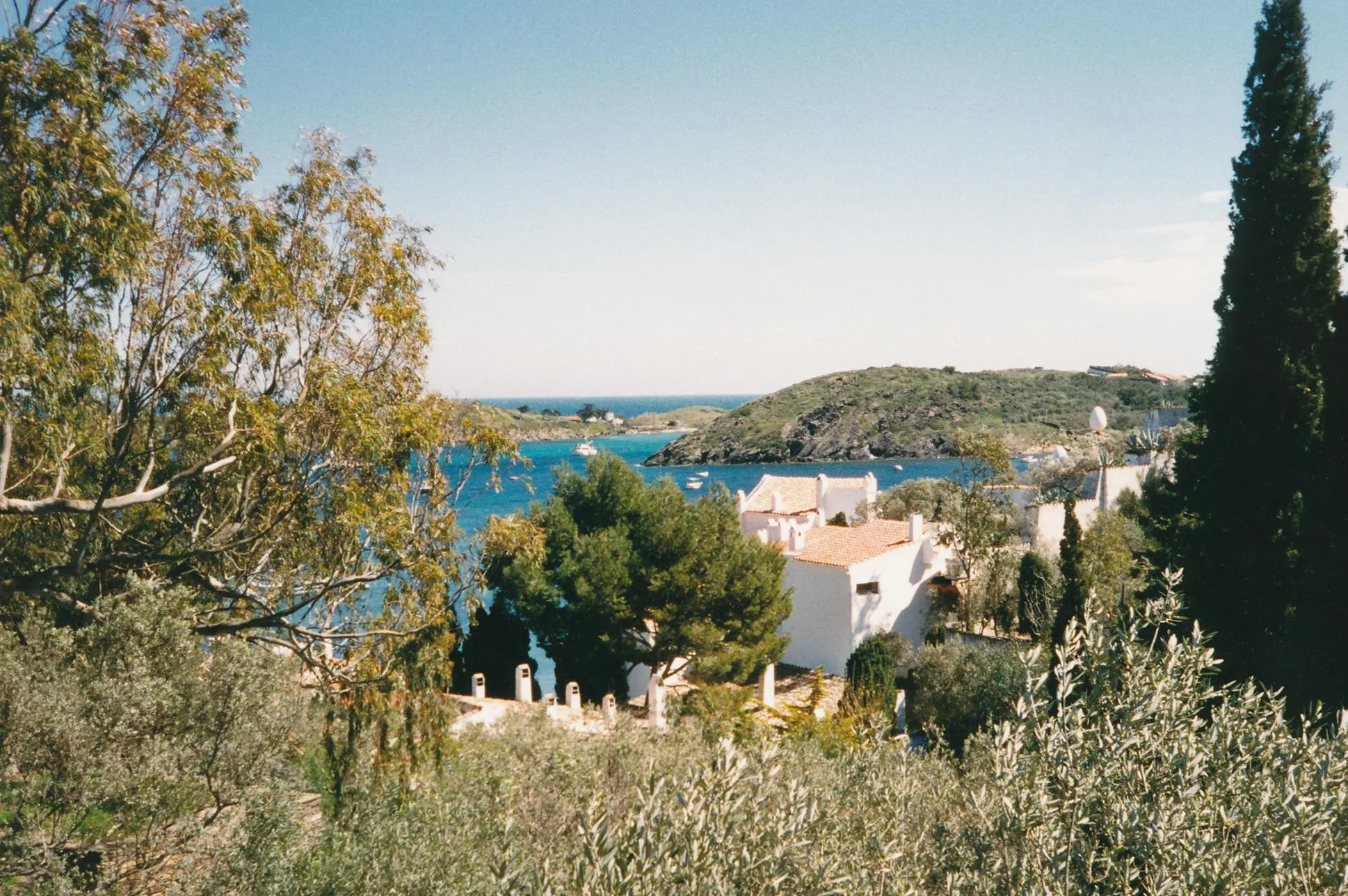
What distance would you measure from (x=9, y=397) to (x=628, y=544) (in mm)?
16484

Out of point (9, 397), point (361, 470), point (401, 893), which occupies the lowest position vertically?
point (401, 893)

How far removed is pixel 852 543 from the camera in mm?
28594

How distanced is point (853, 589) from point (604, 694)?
325 inches

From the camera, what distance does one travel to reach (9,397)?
764 cm

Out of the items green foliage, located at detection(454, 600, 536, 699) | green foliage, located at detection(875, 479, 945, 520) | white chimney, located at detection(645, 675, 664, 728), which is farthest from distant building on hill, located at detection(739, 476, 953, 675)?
green foliage, located at detection(875, 479, 945, 520)

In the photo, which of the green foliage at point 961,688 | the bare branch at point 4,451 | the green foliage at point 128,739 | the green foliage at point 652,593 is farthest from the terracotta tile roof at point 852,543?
the bare branch at point 4,451

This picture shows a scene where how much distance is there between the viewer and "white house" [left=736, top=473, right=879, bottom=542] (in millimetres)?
39281

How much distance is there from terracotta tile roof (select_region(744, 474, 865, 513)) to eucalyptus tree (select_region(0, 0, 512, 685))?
29664 mm

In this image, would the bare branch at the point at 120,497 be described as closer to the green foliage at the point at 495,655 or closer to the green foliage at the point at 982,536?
the green foliage at the point at 495,655

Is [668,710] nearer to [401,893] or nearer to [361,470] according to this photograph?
[361,470]

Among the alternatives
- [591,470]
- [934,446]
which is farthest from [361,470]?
[934,446]

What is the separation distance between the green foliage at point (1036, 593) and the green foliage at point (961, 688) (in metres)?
3.10

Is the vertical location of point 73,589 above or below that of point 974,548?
above

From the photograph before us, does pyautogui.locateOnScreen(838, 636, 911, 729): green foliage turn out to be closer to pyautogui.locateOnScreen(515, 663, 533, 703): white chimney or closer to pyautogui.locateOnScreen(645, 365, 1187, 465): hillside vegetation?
pyautogui.locateOnScreen(515, 663, 533, 703): white chimney
